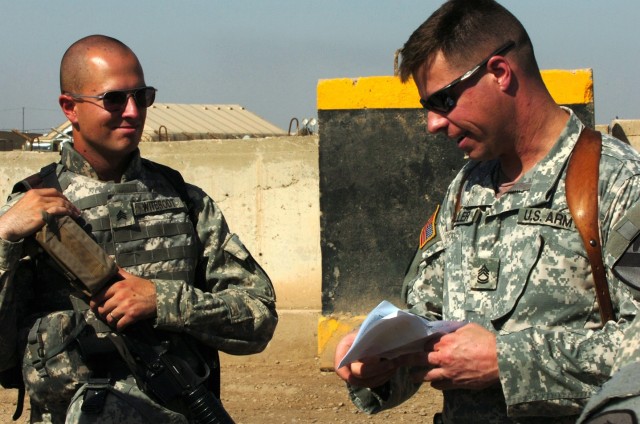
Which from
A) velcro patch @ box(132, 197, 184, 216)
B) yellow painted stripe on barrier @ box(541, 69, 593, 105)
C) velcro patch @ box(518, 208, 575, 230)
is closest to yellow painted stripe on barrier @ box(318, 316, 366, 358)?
yellow painted stripe on barrier @ box(541, 69, 593, 105)

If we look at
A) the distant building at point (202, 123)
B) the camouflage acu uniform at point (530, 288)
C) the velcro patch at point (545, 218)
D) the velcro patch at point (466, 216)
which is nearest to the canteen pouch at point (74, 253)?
the camouflage acu uniform at point (530, 288)

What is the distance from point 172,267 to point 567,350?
1505 mm

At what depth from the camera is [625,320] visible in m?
2.27

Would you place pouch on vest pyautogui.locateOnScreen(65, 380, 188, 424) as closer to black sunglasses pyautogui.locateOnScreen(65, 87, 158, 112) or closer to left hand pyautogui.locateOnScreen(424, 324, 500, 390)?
black sunglasses pyautogui.locateOnScreen(65, 87, 158, 112)

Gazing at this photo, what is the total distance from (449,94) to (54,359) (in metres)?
1.52

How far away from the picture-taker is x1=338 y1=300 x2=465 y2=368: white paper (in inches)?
90.7

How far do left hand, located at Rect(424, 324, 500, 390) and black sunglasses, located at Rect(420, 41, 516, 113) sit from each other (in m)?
0.61

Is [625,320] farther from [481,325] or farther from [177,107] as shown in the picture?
[177,107]

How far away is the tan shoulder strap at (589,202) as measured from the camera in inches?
92.7

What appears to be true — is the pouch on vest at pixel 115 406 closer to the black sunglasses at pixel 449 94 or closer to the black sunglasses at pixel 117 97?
the black sunglasses at pixel 117 97

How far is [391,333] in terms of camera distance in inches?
93.1

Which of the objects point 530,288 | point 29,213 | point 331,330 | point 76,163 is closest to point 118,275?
point 29,213

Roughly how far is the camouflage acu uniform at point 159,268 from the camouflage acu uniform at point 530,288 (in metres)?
0.75

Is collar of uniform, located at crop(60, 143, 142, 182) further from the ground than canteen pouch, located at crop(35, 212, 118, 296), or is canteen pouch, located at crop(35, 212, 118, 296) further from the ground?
collar of uniform, located at crop(60, 143, 142, 182)
